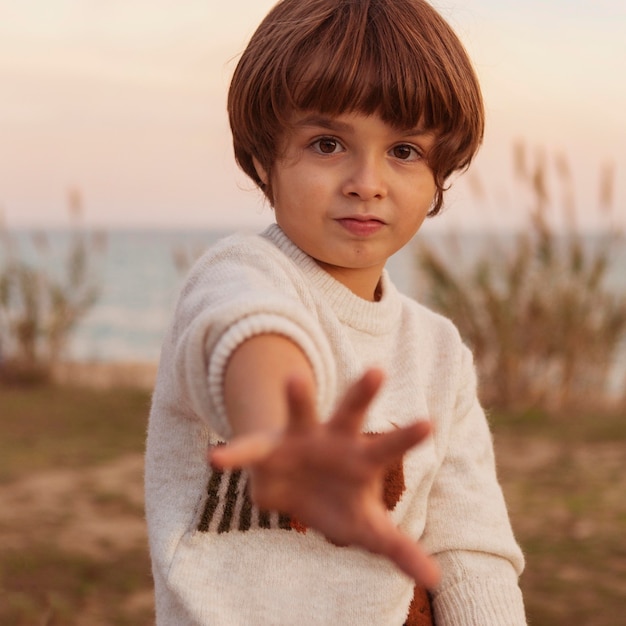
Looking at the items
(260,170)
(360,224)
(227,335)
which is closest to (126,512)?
(260,170)

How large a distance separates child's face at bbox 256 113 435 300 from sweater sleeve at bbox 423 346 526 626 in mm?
388

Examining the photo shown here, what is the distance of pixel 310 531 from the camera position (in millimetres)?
1567

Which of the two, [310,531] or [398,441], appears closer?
[398,441]

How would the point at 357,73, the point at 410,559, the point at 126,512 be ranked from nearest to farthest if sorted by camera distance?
the point at 410,559
the point at 357,73
the point at 126,512

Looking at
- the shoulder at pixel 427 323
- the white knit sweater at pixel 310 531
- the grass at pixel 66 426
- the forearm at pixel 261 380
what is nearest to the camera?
the forearm at pixel 261 380

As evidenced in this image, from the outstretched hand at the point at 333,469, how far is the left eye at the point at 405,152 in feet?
2.82

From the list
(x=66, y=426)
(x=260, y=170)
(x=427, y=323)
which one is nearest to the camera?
(x=260, y=170)

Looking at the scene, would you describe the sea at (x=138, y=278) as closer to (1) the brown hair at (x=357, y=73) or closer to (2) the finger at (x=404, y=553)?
(1) the brown hair at (x=357, y=73)

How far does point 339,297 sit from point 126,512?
288 centimetres

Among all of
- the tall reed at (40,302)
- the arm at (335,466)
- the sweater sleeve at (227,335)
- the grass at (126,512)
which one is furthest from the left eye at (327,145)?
the tall reed at (40,302)

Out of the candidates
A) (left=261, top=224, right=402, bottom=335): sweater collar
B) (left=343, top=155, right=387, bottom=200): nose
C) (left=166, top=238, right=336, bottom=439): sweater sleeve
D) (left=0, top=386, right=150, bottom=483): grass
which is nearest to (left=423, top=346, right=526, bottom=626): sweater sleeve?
(left=261, top=224, right=402, bottom=335): sweater collar

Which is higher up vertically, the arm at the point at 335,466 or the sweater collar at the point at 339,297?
the arm at the point at 335,466

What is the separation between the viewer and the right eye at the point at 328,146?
1.56 m

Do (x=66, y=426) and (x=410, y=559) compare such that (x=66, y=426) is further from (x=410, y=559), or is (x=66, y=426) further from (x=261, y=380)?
(x=410, y=559)
